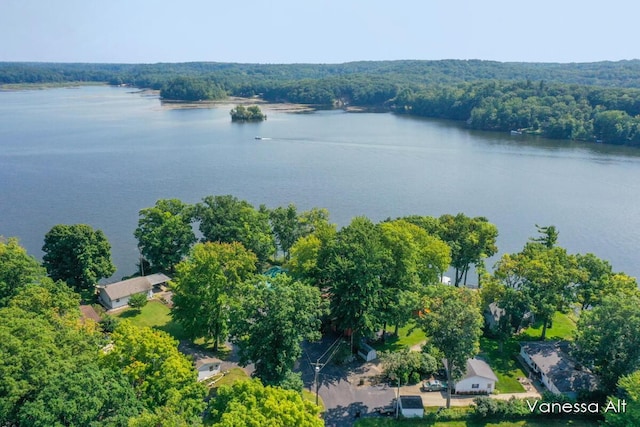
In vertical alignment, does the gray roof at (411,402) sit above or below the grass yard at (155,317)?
above

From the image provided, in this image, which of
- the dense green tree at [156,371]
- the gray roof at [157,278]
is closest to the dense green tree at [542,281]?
the dense green tree at [156,371]

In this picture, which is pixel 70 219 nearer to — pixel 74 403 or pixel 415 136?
pixel 74 403

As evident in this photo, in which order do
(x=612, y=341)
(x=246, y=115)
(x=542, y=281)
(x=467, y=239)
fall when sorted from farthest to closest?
(x=246, y=115)
(x=467, y=239)
(x=542, y=281)
(x=612, y=341)

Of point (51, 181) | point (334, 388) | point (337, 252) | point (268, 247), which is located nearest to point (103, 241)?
point (268, 247)

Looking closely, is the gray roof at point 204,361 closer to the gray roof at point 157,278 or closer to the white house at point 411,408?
the white house at point 411,408

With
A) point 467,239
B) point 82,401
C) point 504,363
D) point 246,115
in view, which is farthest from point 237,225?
point 246,115

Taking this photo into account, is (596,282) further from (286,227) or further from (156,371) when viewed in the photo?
(156,371)

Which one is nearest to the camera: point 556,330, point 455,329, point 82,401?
point 82,401
